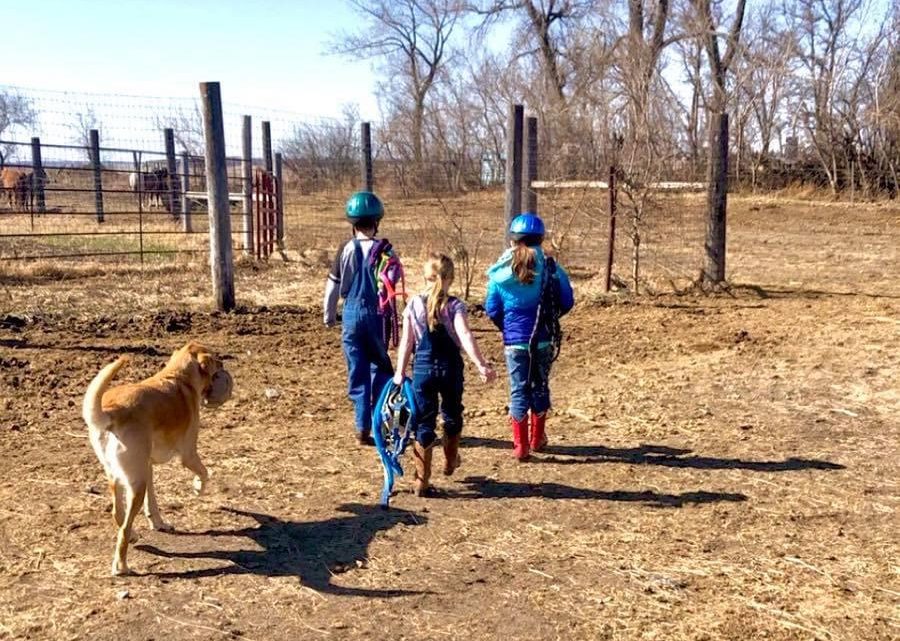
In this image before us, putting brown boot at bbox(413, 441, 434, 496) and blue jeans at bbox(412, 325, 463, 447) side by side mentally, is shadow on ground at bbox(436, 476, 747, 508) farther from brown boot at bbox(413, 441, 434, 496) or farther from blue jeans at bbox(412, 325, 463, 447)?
blue jeans at bbox(412, 325, 463, 447)

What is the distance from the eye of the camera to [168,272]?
12320 mm

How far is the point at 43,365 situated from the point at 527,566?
195 inches

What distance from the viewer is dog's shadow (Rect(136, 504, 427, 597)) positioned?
3.70 m

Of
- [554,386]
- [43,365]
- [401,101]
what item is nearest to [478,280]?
[554,386]

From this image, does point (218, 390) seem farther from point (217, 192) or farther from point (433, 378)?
point (217, 192)

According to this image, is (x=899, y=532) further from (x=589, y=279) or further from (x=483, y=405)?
(x=589, y=279)

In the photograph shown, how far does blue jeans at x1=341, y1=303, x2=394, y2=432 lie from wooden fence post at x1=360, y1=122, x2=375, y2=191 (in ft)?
27.3

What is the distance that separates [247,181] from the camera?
47.8 feet

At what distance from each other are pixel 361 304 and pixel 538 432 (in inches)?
52.4

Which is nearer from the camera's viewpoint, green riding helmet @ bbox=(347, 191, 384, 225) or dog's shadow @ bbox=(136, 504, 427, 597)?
dog's shadow @ bbox=(136, 504, 427, 597)

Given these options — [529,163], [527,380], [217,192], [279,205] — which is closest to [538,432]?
[527,380]

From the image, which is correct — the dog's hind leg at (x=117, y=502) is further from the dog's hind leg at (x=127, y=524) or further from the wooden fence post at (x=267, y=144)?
the wooden fence post at (x=267, y=144)

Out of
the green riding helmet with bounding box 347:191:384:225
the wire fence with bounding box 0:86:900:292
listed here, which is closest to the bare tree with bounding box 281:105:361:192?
the wire fence with bounding box 0:86:900:292

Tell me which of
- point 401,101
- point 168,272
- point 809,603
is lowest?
point 809,603
